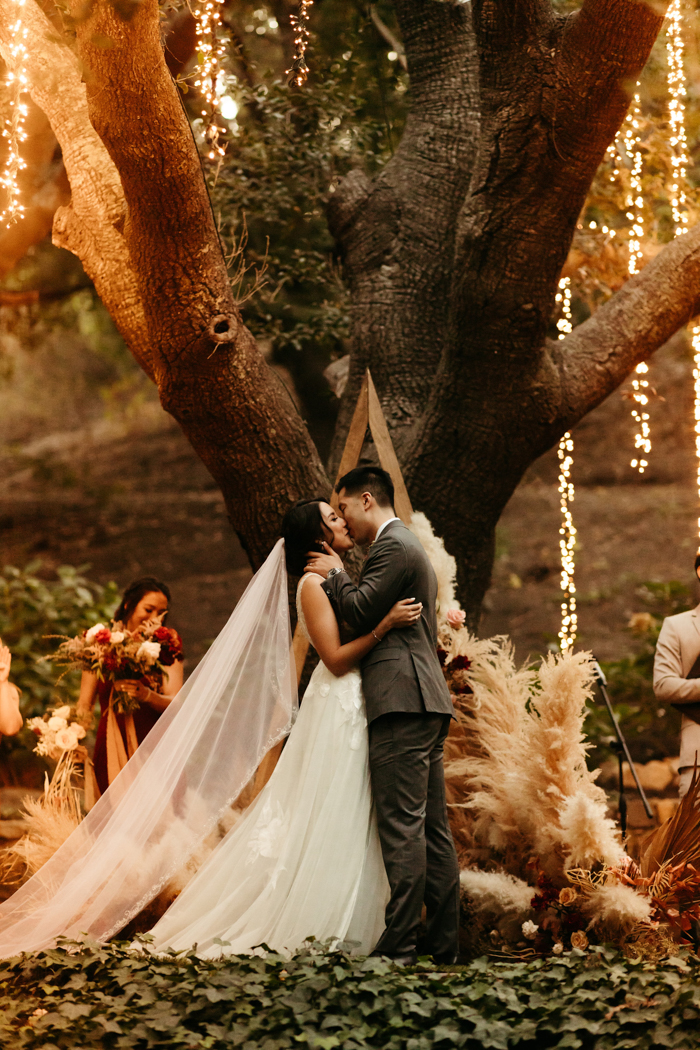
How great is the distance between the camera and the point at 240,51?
711 centimetres

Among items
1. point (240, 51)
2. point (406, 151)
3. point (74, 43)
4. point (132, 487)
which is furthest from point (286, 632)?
point (132, 487)

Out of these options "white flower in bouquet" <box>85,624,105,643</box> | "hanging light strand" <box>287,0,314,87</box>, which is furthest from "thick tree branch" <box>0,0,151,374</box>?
"white flower in bouquet" <box>85,624,105,643</box>

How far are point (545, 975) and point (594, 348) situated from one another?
333 cm

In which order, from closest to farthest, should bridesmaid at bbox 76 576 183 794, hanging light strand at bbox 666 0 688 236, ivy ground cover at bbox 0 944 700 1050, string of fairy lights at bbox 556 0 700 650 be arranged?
ivy ground cover at bbox 0 944 700 1050, bridesmaid at bbox 76 576 183 794, hanging light strand at bbox 666 0 688 236, string of fairy lights at bbox 556 0 700 650

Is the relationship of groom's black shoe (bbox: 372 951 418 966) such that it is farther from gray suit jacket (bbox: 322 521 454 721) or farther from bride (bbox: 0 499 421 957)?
gray suit jacket (bbox: 322 521 454 721)

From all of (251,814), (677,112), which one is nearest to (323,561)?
(251,814)

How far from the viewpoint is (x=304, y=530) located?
4141 millimetres

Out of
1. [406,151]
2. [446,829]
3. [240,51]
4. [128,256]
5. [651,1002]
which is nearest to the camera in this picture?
[651,1002]

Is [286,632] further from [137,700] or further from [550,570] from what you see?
[550,570]

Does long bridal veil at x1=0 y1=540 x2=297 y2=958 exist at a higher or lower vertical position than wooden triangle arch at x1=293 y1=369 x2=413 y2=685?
lower

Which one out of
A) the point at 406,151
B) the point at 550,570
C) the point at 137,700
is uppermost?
the point at 406,151

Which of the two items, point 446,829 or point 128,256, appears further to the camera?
point 128,256

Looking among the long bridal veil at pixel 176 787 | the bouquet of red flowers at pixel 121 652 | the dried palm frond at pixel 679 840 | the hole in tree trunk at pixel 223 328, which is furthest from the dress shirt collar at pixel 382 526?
the dried palm frond at pixel 679 840

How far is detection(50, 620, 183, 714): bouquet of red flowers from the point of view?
14.9ft
